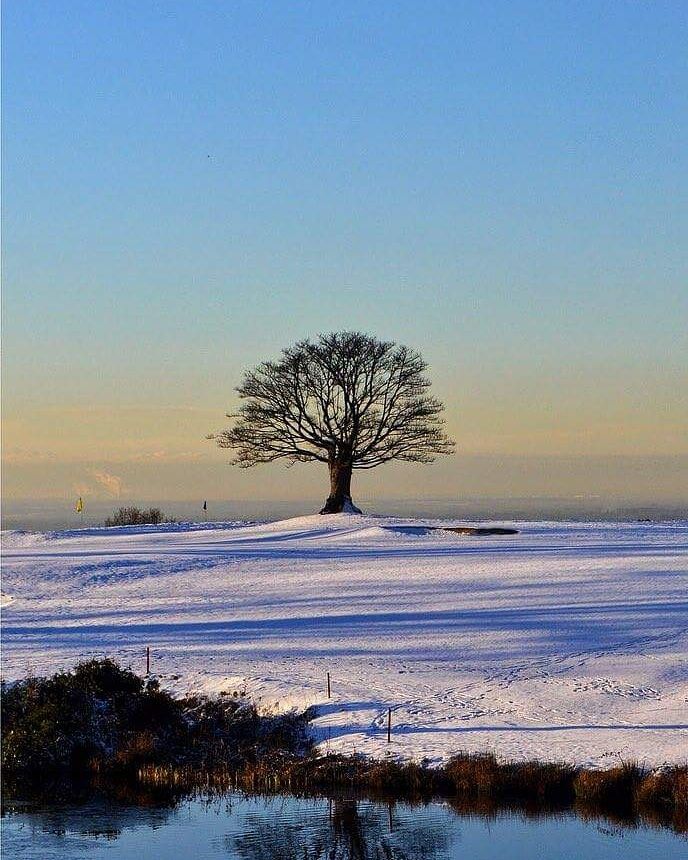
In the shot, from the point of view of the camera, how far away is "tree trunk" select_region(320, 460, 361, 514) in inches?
2272

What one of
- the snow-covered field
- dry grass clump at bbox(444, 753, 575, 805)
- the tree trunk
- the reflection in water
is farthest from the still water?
the tree trunk

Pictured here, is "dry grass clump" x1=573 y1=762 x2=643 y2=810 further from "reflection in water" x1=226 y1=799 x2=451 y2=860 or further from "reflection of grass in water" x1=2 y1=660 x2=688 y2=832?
"reflection in water" x1=226 y1=799 x2=451 y2=860

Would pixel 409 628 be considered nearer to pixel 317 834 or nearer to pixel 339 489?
pixel 317 834

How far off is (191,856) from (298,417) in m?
39.4

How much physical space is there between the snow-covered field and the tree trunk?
309 inches

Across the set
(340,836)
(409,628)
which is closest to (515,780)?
(340,836)

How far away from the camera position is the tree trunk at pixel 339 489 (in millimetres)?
57719

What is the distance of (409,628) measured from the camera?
3130 cm

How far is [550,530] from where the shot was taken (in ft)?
164

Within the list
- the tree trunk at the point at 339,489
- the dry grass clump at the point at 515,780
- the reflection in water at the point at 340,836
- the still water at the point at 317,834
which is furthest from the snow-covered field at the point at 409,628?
the tree trunk at the point at 339,489

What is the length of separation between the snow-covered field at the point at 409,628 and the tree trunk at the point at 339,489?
784cm

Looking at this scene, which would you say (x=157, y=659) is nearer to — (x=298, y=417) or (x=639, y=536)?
(x=639, y=536)

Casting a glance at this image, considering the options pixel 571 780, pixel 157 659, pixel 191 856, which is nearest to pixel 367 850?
pixel 191 856

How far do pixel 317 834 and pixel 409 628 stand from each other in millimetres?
12350
